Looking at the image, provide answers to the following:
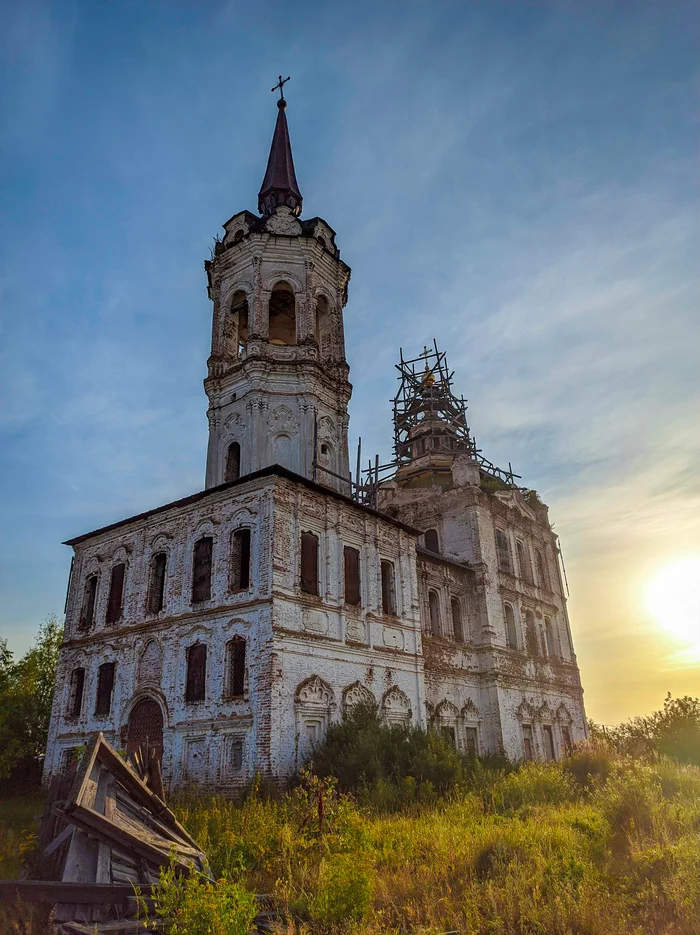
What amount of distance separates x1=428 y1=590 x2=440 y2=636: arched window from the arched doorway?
10.1 metres

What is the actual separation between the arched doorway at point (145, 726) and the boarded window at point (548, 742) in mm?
16251

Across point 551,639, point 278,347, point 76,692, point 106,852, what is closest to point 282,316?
point 278,347

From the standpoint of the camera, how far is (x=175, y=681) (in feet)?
59.7

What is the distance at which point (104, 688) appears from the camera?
2017 cm

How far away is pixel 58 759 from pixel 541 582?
69.8ft

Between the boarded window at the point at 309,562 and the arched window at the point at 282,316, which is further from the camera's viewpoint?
the arched window at the point at 282,316

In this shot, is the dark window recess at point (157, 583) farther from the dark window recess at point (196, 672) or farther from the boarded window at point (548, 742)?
the boarded window at point (548, 742)

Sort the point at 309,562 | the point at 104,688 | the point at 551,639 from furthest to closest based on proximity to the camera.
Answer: the point at 551,639 < the point at 104,688 < the point at 309,562

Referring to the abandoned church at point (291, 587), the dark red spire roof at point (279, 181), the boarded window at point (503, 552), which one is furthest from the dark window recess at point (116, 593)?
the boarded window at point (503, 552)

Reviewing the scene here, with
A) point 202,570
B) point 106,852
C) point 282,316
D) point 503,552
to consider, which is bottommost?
point 106,852

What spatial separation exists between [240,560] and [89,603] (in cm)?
670

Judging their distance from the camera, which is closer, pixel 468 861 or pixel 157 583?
pixel 468 861

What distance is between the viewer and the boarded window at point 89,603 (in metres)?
21.8

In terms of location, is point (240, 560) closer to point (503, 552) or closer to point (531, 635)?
point (503, 552)
